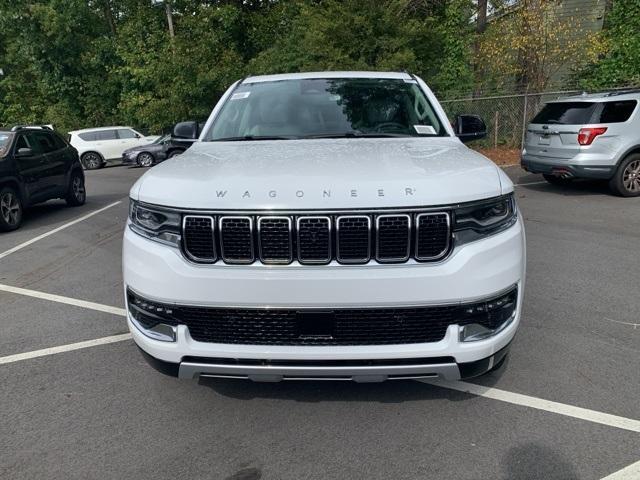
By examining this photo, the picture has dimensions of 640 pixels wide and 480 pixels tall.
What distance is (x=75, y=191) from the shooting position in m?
11.6

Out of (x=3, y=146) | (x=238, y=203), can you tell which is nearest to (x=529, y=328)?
(x=238, y=203)

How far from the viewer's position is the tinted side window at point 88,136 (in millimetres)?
23984

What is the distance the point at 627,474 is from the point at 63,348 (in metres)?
3.84

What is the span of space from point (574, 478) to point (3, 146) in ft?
33.6

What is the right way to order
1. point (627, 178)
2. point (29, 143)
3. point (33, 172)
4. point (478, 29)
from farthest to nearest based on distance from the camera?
point (478, 29) → point (29, 143) → point (33, 172) → point (627, 178)

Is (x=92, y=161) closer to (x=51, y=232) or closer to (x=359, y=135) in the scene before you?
(x=51, y=232)

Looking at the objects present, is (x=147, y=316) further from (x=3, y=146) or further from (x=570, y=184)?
(x=570, y=184)

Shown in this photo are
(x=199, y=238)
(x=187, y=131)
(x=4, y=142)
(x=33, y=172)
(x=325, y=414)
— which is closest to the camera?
(x=199, y=238)

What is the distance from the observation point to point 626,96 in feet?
32.2

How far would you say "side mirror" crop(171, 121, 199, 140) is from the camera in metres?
4.75

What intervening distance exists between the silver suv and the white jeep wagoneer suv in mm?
7886

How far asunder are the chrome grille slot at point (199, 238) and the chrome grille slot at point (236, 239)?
0.18 feet

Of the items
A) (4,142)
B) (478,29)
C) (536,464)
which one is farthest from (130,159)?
(536,464)

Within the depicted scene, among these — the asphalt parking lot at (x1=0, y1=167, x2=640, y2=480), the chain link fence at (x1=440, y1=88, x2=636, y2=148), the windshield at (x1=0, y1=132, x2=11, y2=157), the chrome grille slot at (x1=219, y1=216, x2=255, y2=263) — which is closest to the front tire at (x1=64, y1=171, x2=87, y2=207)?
the windshield at (x1=0, y1=132, x2=11, y2=157)
